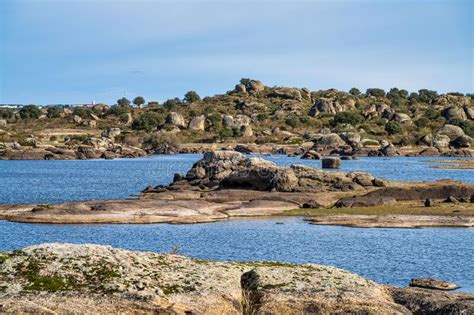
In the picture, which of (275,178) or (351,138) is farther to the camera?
(351,138)

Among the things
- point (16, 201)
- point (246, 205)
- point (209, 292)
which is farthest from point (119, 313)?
point (16, 201)

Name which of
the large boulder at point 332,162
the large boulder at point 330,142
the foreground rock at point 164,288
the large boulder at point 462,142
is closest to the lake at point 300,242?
the foreground rock at point 164,288

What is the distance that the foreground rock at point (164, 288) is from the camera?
14.0 meters

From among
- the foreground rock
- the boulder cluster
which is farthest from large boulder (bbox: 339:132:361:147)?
the foreground rock

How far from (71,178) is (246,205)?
5418cm

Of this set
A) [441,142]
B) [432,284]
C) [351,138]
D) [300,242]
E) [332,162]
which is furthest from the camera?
[351,138]

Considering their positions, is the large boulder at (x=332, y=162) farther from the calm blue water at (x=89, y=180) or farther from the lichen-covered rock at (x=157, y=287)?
the lichen-covered rock at (x=157, y=287)

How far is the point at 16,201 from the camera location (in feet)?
242

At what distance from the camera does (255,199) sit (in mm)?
63031

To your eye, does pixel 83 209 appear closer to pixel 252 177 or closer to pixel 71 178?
pixel 252 177

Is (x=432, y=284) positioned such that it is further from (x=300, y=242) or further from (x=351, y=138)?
(x=351, y=138)

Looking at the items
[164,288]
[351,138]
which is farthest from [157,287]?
[351,138]

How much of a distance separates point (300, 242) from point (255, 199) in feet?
63.9

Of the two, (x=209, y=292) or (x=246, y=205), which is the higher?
(x=209, y=292)
